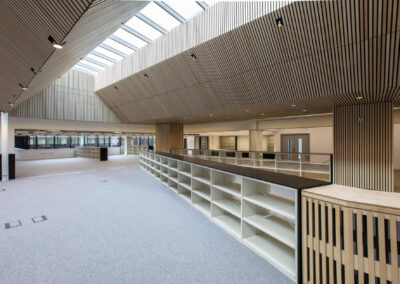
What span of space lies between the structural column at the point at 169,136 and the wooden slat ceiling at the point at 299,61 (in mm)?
6362

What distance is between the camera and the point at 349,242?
191 centimetres

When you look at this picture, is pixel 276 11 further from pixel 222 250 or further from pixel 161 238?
pixel 161 238

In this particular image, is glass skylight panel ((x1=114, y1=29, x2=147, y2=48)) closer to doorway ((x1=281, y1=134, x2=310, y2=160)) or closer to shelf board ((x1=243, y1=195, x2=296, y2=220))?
shelf board ((x1=243, y1=195, x2=296, y2=220))

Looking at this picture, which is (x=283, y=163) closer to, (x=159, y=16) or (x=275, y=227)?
→ (x=275, y=227)

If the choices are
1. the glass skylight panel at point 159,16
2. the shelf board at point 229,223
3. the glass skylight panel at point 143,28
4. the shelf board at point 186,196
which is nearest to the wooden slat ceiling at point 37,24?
the glass skylight panel at point 159,16

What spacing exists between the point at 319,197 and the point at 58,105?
14.7 metres

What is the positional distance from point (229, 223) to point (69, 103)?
43.4ft

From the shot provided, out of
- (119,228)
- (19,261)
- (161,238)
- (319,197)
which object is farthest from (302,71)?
(19,261)

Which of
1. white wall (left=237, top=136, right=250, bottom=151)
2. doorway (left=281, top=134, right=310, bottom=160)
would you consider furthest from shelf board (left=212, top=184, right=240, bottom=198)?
white wall (left=237, top=136, right=250, bottom=151)

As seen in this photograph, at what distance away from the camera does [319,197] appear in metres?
2.15

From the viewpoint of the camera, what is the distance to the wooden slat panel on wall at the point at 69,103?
1163 cm

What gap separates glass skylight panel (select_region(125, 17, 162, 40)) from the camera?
23.4 feet

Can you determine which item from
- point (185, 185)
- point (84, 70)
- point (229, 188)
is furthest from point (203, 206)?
point (84, 70)

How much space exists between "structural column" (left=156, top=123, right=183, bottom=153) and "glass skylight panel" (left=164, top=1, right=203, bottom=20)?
921 centimetres
